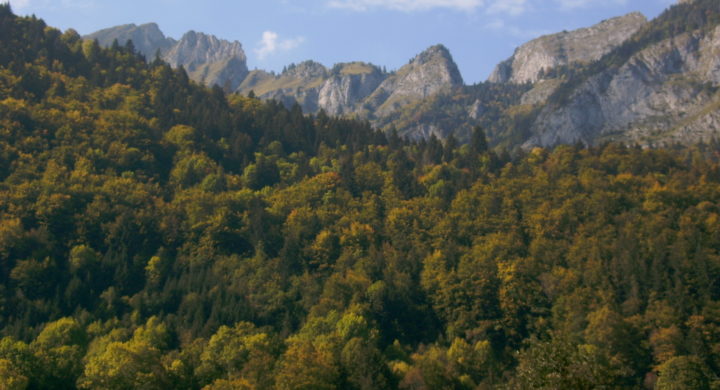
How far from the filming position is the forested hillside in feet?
257

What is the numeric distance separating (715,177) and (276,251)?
93400 mm

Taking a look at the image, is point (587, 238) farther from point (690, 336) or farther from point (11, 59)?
point (11, 59)

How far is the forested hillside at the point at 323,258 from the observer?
7838 cm

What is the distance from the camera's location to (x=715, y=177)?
141000mm

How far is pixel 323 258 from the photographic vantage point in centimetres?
11906

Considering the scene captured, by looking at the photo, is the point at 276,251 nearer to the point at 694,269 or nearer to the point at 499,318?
the point at 499,318

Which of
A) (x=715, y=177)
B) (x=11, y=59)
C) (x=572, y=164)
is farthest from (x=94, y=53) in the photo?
(x=715, y=177)

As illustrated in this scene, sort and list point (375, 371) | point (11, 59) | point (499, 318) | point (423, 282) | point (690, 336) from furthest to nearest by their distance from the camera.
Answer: point (11, 59) → point (423, 282) → point (499, 318) → point (690, 336) → point (375, 371)

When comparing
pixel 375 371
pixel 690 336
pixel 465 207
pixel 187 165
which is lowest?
pixel 690 336

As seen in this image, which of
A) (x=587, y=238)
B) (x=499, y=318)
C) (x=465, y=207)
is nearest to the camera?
(x=499, y=318)

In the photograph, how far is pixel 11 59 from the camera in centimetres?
17225

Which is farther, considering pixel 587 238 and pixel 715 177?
pixel 715 177

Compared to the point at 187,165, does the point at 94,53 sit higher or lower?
higher

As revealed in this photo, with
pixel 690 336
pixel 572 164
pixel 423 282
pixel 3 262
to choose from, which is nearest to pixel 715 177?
pixel 572 164
